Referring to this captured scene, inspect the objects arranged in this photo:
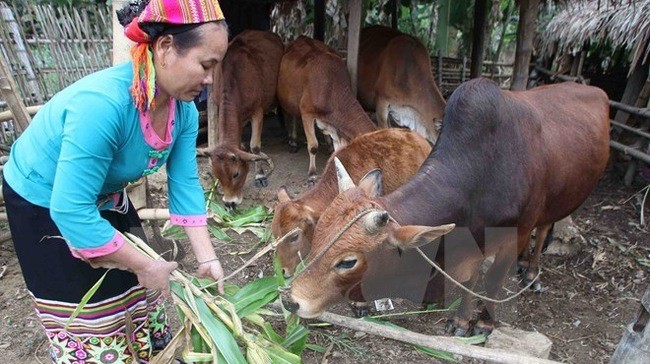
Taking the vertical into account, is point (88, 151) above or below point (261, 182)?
above

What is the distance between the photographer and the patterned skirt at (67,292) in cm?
207

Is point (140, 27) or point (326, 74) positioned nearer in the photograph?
point (140, 27)

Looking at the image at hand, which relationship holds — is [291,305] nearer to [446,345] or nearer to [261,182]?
[446,345]

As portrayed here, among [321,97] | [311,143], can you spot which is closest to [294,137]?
[311,143]

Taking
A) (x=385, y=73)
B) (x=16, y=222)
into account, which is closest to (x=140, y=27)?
(x=16, y=222)

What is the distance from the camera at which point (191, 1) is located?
170 centimetres

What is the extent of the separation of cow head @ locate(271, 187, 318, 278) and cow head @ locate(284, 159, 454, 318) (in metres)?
0.93

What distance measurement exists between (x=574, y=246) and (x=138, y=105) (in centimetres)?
519

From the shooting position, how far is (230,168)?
6.04 m

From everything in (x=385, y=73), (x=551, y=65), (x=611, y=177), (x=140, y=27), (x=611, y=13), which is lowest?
(x=611, y=177)

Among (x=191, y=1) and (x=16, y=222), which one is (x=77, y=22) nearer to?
(x=16, y=222)

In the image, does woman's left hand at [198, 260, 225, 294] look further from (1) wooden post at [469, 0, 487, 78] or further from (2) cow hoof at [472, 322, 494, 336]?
(1) wooden post at [469, 0, 487, 78]

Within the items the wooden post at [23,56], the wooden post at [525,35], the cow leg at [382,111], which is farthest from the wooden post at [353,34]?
the wooden post at [23,56]

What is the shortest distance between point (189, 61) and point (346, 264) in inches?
56.3
